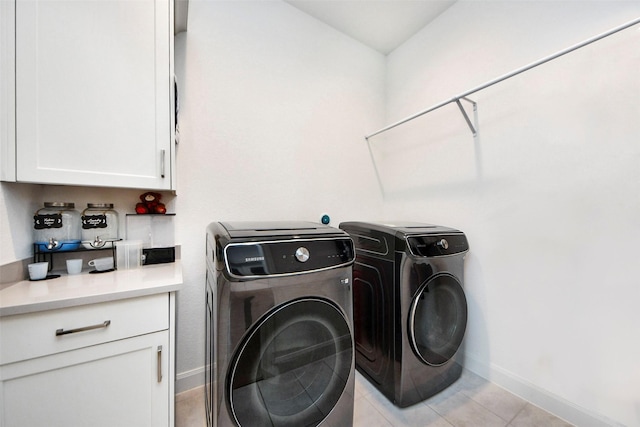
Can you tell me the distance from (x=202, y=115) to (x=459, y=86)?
1923 millimetres

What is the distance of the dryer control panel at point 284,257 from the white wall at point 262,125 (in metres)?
0.85

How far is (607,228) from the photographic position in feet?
3.88

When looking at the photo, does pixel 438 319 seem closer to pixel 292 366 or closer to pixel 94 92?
pixel 292 366

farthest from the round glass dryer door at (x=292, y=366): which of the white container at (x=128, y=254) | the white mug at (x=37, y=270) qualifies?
the white mug at (x=37, y=270)

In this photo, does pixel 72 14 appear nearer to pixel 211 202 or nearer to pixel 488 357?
pixel 211 202

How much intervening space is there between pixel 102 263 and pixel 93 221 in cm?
24

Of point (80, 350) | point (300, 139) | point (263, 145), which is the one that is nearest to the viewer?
point (80, 350)

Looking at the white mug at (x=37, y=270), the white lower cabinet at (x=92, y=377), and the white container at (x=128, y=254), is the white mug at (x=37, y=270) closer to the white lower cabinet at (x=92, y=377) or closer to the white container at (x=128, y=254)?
the white container at (x=128, y=254)

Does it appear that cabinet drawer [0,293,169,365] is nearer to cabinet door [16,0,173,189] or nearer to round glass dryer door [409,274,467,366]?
cabinet door [16,0,173,189]

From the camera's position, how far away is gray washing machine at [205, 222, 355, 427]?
2.86 feet

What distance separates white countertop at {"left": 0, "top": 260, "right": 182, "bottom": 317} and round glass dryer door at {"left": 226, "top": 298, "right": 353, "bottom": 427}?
0.43 m

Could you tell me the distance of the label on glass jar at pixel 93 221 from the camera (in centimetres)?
123

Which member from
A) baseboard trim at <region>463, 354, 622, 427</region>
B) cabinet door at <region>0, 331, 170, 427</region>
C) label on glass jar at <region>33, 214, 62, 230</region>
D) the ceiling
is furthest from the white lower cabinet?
the ceiling

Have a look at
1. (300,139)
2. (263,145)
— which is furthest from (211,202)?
(300,139)
